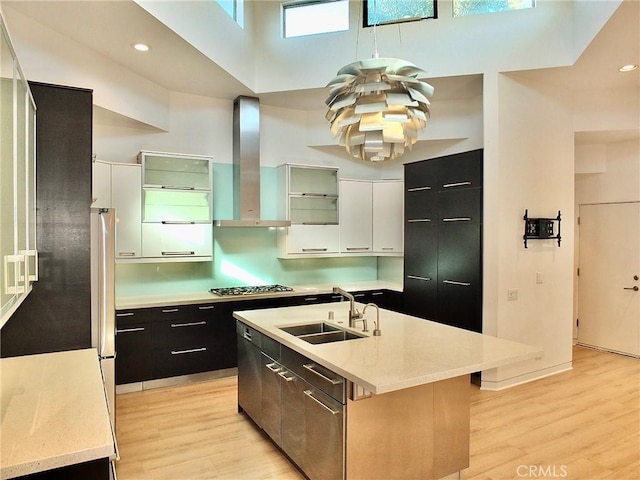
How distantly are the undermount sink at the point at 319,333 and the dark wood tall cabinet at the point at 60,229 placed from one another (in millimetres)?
1351

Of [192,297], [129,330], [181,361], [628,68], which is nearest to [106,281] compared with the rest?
[129,330]

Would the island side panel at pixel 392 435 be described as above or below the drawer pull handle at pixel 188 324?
below

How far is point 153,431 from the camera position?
10.8 ft

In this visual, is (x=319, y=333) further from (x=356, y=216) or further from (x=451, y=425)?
(x=356, y=216)

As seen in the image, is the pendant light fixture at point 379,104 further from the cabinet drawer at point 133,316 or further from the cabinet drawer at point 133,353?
the cabinet drawer at point 133,353

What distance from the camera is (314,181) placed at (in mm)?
5340

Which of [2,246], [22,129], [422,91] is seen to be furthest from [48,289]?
[422,91]

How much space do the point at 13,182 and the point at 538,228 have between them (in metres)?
4.49

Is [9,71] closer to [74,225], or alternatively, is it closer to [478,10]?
[74,225]

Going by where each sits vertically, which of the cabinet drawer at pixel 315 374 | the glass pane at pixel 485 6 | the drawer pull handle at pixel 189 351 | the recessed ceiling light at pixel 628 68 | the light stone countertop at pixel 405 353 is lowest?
the drawer pull handle at pixel 189 351

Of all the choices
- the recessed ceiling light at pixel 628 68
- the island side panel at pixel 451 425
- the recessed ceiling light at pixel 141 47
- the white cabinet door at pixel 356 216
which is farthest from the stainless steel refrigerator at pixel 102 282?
the recessed ceiling light at pixel 628 68

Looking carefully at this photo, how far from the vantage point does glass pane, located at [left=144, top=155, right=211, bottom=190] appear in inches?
170

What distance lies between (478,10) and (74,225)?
430cm

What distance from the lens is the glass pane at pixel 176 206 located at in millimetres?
4281
